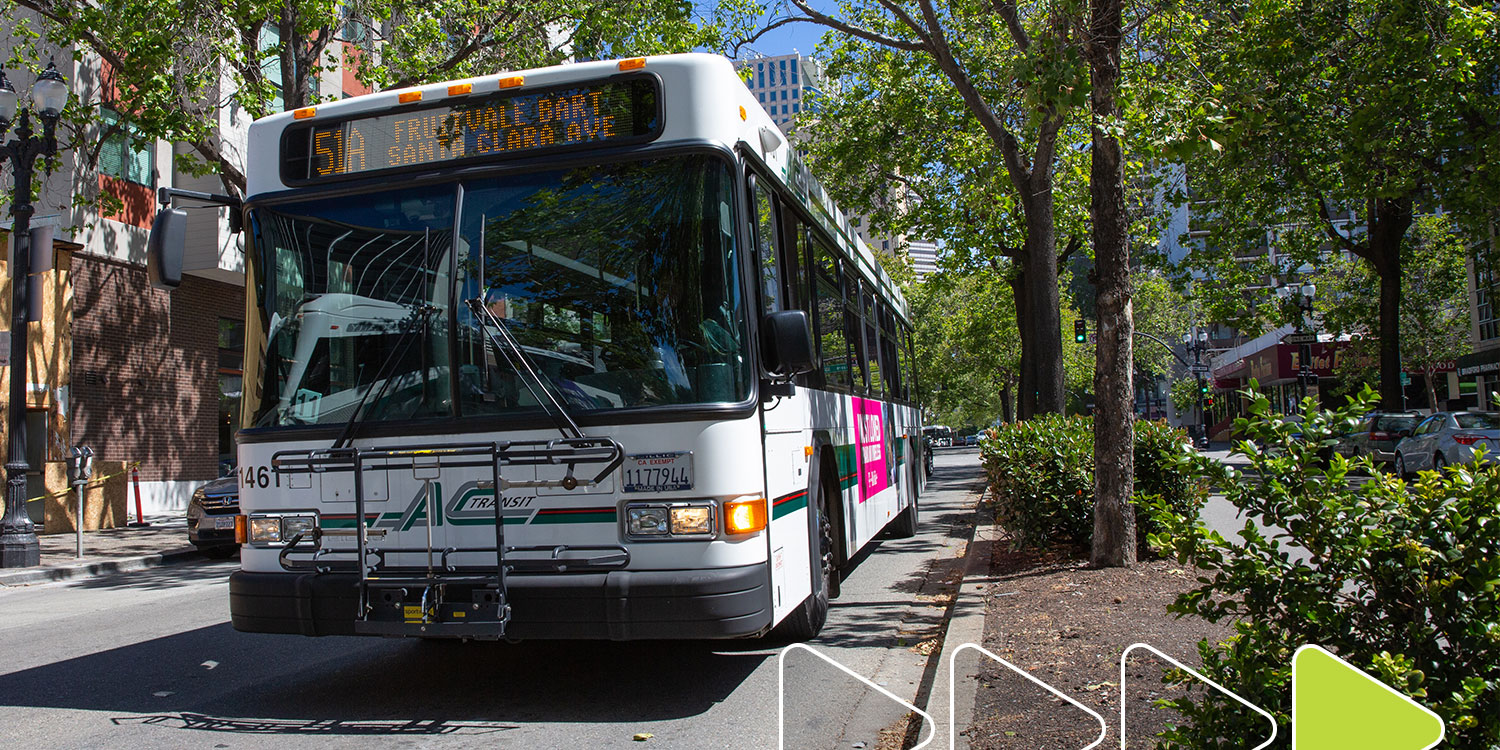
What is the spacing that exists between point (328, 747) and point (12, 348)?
11.6 meters

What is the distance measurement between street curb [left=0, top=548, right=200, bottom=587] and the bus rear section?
9.65m

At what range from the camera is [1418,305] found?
35656 mm

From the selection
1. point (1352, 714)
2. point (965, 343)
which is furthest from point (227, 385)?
point (965, 343)

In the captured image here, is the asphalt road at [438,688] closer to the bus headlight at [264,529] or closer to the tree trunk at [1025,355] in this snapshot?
the bus headlight at [264,529]

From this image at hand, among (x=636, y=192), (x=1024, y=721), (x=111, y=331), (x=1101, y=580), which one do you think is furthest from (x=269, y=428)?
(x=111, y=331)

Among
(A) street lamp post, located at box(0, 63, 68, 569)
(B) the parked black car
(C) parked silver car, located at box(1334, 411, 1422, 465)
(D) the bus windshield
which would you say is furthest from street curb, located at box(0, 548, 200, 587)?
(C) parked silver car, located at box(1334, 411, 1422, 465)

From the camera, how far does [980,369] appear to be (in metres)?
57.6

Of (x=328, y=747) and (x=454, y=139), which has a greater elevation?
(x=454, y=139)

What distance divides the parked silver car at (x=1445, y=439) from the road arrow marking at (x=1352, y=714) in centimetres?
2112

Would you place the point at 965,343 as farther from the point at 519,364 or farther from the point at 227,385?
the point at 519,364

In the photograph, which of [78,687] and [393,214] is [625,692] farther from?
[78,687]

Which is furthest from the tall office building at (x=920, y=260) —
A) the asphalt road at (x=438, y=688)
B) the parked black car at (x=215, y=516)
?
the asphalt road at (x=438, y=688)

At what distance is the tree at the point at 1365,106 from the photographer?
16672 millimetres

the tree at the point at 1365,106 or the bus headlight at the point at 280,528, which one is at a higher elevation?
the tree at the point at 1365,106
